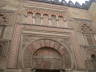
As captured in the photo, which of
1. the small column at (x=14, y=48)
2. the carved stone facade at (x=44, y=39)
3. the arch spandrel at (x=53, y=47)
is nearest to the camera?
the small column at (x=14, y=48)

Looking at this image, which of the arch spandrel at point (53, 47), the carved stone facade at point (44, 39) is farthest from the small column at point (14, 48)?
the arch spandrel at point (53, 47)

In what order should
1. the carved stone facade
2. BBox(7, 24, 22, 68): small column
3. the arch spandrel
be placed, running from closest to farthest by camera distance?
BBox(7, 24, 22, 68): small column, the carved stone facade, the arch spandrel

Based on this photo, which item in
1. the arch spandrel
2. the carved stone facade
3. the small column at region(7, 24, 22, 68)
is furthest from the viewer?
the arch spandrel

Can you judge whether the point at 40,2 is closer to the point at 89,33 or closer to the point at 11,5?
the point at 11,5

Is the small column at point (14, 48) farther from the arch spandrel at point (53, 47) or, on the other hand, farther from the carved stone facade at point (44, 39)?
the arch spandrel at point (53, 47)

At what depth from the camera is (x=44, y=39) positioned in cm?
562

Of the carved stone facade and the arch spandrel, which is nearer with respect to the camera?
the carved stone facade

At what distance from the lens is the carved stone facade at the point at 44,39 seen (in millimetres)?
4953

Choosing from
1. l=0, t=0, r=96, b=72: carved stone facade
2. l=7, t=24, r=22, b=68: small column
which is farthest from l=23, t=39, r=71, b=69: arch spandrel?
l=7, t=24, r=22, b=68: small column

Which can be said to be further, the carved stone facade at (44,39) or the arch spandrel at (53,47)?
the arch spandrel at (53,47)

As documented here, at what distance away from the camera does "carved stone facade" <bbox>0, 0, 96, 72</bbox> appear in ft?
16.3

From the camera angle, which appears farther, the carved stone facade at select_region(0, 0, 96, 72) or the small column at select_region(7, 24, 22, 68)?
the carved stone facade at select_region(0, 0, 96, 72)

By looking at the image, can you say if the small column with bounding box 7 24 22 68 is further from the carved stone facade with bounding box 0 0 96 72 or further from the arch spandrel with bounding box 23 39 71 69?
the arch spandrel with bounding box 23 39 71 69

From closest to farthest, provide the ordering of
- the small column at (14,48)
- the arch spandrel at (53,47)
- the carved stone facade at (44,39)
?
the small column at (14,48)
the carved stone facade at (44,39)
the arch spandrel at (53,47)
